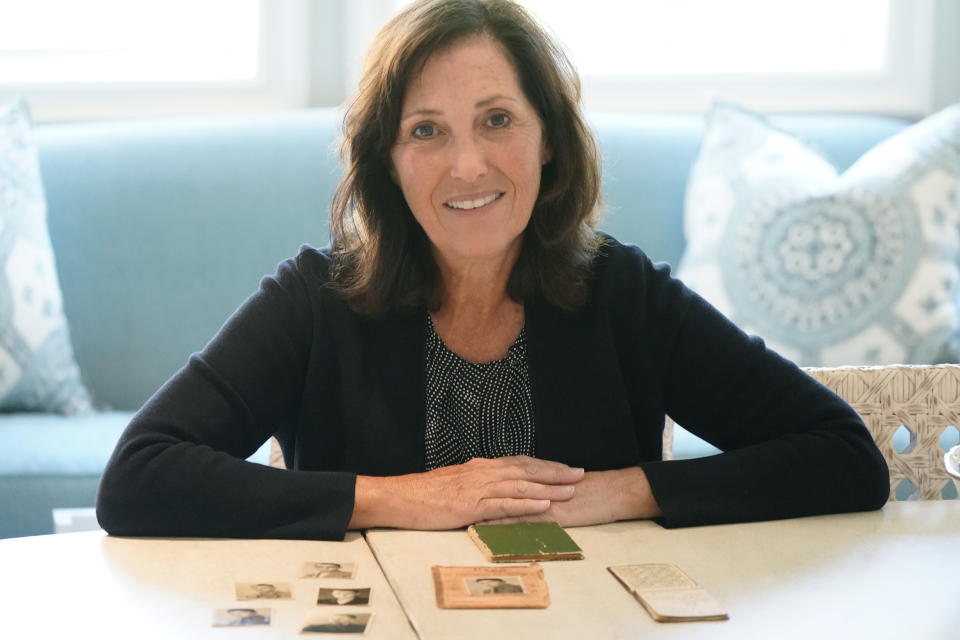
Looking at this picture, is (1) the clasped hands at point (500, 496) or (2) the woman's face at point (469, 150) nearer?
(1) the clasped hands at point (500, 496)

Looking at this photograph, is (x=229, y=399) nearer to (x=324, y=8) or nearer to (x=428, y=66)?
(x=428, y=66)

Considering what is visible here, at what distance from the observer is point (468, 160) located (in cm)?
158

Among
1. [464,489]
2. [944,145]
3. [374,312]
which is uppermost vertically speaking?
[944,145]

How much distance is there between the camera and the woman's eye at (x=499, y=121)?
1623 mm

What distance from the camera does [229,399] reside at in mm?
1511

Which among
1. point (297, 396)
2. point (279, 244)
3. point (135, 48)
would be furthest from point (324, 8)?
point (297, 396)

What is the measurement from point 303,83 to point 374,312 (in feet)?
6.03

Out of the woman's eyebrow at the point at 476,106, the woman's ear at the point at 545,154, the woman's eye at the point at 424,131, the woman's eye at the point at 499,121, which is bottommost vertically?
the woman's ear at the point at 545,154

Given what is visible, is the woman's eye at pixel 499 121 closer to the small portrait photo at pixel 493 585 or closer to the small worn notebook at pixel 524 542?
the small worn notebook at pixel 524 542

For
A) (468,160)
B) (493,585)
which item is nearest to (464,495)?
(493,585)

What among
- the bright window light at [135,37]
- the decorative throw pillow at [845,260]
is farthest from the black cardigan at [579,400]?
the bright window light at [135,37]

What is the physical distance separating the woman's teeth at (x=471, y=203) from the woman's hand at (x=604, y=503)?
438 mm

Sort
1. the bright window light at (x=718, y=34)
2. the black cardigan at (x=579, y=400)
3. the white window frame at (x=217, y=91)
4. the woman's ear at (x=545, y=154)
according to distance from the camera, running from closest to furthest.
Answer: the black cardigan at (x=579, y=400) < the woman's ear at (x=545, y=154) < the white window frame at (x=217, y=91) < the bright window light at (x=718, y=34)

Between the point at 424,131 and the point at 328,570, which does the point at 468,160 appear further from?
the point at 328,570
